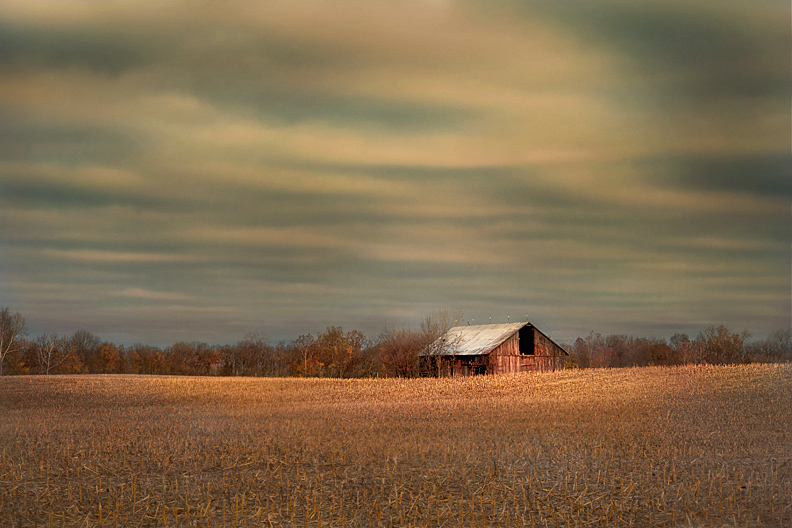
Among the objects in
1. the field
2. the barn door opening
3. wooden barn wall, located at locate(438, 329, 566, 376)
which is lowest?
the field

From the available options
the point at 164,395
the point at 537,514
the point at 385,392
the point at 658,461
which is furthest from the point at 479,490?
the point at 164,395

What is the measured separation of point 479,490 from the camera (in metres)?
15.0

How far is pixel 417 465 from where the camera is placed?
18172mm

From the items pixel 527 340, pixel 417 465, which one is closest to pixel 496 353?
pixel 527 340

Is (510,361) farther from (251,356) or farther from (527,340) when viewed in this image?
(251,356)

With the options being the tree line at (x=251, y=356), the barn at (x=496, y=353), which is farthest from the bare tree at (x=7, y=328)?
the barn at (x=496, y=353)

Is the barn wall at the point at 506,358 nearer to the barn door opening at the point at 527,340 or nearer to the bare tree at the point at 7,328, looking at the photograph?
the barn door opening at the point at 527,340

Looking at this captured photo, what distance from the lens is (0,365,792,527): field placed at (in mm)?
13484

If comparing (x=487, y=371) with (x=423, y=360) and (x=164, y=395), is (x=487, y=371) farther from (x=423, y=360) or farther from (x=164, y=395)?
(x=164, y=395)

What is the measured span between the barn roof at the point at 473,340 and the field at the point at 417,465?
1436 inches

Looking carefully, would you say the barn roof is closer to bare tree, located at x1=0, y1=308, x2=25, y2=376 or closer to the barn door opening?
the barn door opening

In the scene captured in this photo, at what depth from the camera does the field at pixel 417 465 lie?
1348cm

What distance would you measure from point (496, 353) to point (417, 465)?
181ft

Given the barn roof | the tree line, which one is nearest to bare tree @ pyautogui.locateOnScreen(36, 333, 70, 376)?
the tree line
